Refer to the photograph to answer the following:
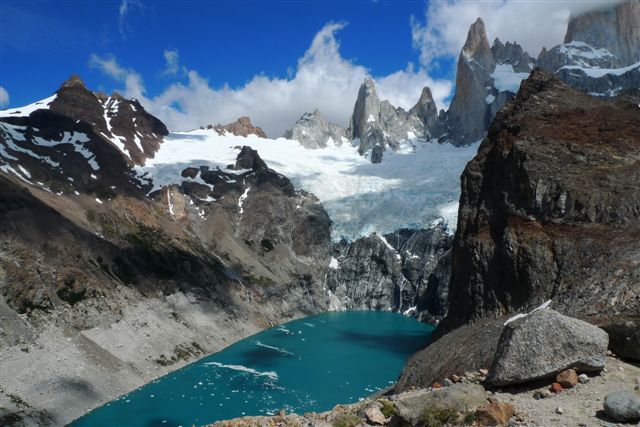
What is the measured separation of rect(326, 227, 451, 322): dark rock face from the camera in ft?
501

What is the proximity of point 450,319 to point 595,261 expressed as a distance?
75.0 ft

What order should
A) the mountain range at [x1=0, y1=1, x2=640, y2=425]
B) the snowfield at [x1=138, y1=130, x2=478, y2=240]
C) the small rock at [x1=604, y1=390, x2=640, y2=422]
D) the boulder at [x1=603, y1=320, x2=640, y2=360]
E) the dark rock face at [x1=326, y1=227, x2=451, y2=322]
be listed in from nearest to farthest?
1. the small rock at [x1=604, y1=390, x2=640, y2=422]
2. the boulder at [x1=603, y1=320, x2=640, y2=360]
3. the mountain range at [x1=0, y1=1, x2=640, y2=425]
4. the dark rock face at [x1=326, y1=227, x2=451, y2=322]
5. the snowfield at [x1=138, y1=130, x2=478, y2=240]

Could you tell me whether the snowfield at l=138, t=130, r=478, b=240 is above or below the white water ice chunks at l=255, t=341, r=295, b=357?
above

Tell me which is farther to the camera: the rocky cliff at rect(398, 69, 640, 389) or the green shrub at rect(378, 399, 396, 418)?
the rocky cliff at rect(398, 69, 640, 389)

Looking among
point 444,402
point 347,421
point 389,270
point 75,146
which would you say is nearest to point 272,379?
point 347,421

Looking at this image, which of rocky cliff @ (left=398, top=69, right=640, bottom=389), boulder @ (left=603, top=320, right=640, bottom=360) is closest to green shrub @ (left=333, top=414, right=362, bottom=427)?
boulder @ (left=603, top=320, right=640, bottom=360)

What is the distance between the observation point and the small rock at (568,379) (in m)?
13.2

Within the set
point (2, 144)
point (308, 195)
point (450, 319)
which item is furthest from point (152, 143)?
point (450, 319)

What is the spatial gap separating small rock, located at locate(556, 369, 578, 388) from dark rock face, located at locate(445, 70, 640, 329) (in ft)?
66.5

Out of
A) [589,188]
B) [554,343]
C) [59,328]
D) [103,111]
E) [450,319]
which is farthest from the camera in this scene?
[103,111]

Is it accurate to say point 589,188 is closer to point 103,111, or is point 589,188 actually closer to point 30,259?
point 30,259

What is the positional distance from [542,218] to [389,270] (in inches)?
4172

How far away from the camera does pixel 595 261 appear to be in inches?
1535

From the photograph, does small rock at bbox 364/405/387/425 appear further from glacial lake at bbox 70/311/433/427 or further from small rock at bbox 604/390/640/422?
glacial lake at bbox 70/311/433/427
